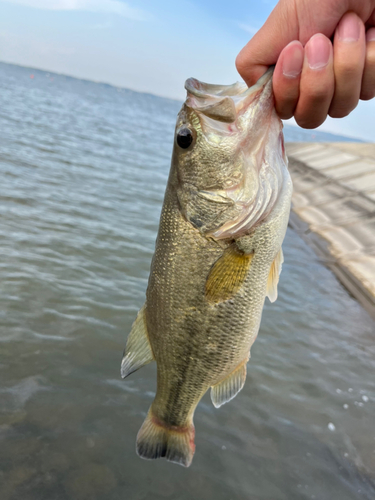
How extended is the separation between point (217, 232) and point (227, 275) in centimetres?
26

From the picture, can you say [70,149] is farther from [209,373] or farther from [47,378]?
[209,373]

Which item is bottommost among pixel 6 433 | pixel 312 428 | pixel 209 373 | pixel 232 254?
pixel 6 433

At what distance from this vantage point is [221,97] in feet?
7.54

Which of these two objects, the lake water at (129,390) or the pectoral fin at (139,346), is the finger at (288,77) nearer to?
the pectoral fin at (139,346)

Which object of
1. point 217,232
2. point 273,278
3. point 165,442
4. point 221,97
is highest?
point 221,97

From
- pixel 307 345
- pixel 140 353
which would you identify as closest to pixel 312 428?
pixel 307 345

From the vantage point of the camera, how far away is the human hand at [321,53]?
1770 millimetres

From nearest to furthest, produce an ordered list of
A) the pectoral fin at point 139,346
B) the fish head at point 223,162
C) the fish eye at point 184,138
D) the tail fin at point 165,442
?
the fish head at point 223,162 → the fish eye at point 184,138 → the pectoral fin at point 139,346 → the tail fin at point 165,442

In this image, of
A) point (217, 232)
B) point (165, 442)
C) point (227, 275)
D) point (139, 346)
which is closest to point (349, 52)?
point (217, 232)

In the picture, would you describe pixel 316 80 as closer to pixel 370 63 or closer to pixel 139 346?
pixel 370 63

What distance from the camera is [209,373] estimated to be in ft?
9.26

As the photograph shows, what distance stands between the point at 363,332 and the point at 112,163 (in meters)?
13.2

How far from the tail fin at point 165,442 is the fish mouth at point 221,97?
2.21 m

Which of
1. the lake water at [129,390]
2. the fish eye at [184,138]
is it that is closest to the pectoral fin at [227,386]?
the lake water at [129,390]
